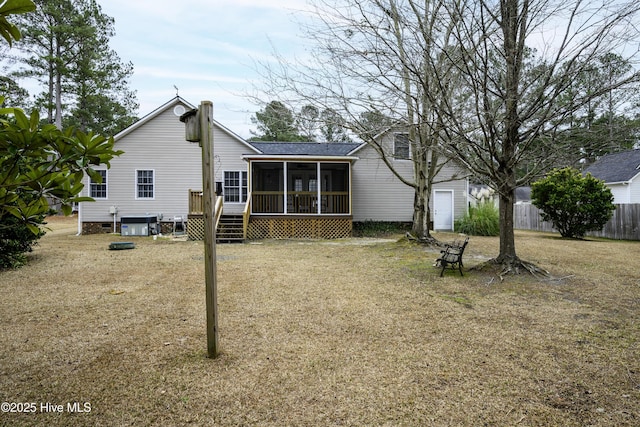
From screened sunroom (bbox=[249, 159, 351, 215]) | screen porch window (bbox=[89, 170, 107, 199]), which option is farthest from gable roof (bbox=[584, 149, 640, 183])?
screen porch window (bbox=[89, 170, 107, 199])

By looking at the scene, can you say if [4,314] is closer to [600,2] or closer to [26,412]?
[26,412]

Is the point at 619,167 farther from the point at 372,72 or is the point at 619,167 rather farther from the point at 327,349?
the point at 327,349

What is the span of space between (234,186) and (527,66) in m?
12.8

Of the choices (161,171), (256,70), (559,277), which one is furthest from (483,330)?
(161,171)

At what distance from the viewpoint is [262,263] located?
9055 mm

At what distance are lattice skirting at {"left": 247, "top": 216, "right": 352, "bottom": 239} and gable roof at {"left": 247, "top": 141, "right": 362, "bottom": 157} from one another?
372 cm

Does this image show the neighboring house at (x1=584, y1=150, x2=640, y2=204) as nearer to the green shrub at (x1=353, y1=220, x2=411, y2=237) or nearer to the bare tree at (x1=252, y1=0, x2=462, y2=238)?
the green shrub at (x1=353, y1=220, x2=411, y2=237)

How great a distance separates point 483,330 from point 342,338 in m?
1.68

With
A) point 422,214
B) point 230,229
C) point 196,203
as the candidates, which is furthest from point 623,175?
point 196,203

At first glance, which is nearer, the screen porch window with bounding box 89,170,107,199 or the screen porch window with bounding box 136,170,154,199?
the screen porch window with bounding box 89,170,107,199

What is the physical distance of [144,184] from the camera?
55.2 ft

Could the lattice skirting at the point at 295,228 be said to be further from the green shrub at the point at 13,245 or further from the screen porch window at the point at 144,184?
the green shrub at the point at 13,245

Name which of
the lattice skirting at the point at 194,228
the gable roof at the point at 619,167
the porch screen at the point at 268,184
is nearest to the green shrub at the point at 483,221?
the gable roof at the point at 619,167

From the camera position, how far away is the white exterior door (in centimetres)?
1842
